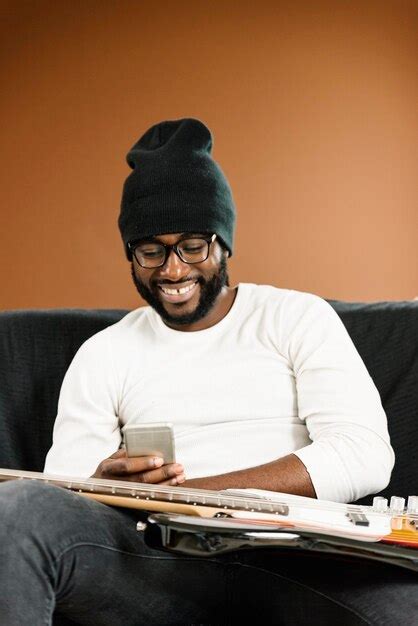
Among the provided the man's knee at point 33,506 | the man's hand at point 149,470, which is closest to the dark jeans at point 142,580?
the man's knee at point 33,506

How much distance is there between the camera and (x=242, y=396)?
1932mm

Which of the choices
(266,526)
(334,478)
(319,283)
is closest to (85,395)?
(334,478)

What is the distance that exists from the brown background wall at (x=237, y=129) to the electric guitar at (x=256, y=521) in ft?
5.14

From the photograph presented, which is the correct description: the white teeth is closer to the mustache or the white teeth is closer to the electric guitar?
the mustache

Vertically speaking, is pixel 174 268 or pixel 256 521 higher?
pixel 174 268

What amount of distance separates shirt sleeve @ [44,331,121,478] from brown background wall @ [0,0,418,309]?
1.03m

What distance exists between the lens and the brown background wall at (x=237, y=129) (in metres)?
2.95

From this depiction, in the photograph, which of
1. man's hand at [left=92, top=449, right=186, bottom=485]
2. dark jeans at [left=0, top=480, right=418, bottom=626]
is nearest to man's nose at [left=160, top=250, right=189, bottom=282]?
man's hand at [left=92, top=449, right=186, bottom=485]

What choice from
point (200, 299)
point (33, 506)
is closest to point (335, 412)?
point (200, 299)

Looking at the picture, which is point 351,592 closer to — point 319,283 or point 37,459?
point 37,459

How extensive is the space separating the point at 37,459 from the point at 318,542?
1.07m

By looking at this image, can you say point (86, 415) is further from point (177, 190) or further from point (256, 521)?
point (256, 521)

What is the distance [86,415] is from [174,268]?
0.36m

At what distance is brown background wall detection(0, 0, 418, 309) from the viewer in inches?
116
